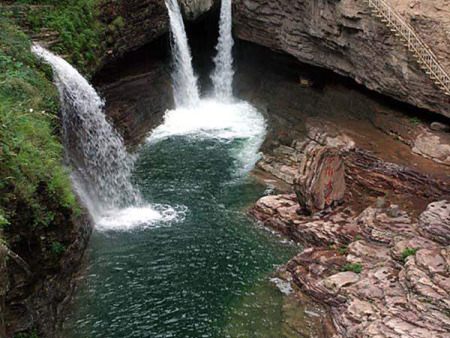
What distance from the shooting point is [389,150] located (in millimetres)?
23625

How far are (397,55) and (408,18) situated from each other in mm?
1587

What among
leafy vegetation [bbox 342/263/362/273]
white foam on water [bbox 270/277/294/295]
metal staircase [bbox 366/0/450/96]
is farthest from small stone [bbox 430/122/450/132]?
white foam on water [bbox 270/277/294/295]

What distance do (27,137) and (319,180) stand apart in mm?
11201

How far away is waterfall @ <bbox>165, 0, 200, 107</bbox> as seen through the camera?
3145 cm

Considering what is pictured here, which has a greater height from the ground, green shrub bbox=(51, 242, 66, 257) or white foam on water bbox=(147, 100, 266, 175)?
green shrub bbox=(51, 242, 66, 257)

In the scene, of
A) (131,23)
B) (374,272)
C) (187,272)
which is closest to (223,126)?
(131,23)

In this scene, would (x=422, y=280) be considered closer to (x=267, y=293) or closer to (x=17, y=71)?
(x=267, y=293)

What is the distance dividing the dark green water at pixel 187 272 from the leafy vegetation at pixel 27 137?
9.50 feet

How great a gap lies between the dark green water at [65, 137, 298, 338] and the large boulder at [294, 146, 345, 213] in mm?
2064

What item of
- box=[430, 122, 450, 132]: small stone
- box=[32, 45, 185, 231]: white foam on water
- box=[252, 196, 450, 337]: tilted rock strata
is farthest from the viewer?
box=[430, 122, 450, 132]: small stone

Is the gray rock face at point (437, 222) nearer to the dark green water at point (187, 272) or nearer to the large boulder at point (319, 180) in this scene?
the large boulder at point (319, 180)

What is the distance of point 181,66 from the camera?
32875 millimetres

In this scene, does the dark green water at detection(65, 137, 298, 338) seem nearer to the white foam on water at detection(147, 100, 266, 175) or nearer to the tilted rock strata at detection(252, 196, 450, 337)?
the tilted rock strata at detection(252, 196, 450, 337)

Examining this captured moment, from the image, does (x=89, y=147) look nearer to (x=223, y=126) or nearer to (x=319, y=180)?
(x=319, y=180)
